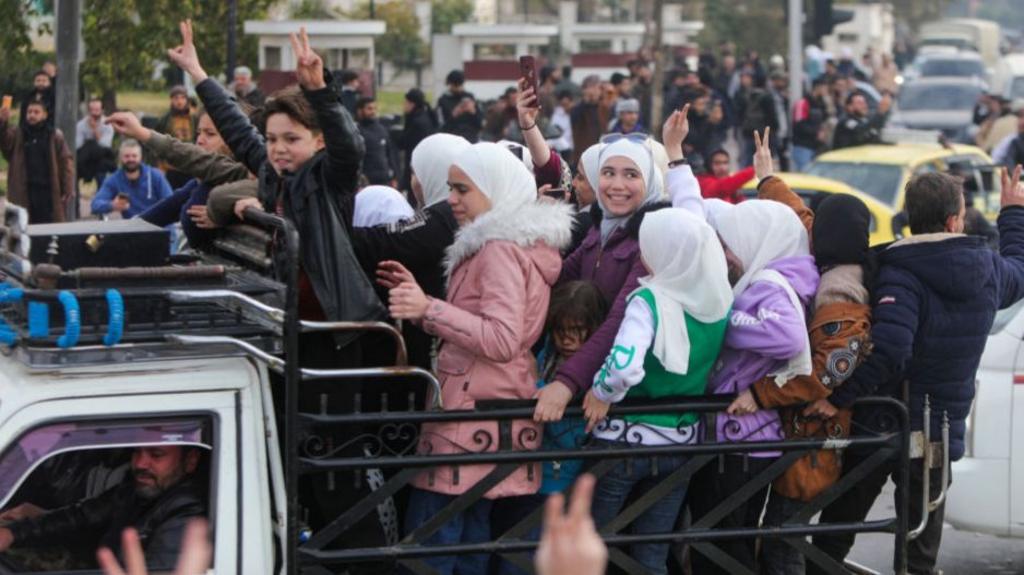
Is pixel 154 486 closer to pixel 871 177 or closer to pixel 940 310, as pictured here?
pixel 940 310

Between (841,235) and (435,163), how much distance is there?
1198 millimetres

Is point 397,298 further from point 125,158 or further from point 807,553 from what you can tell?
point 125,158

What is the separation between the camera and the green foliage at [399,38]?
39.9 metres

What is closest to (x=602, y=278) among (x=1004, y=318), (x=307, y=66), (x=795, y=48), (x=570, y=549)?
(x=307, y=66)

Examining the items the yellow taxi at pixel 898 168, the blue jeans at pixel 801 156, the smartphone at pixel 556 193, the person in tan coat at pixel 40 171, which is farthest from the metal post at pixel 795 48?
the smartphone at pixel 556 193

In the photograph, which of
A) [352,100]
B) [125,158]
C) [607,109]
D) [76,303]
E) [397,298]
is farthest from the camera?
[607,109]

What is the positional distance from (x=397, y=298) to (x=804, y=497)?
1.31 meters

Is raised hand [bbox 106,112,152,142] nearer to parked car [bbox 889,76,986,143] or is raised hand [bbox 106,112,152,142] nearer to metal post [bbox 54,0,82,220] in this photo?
metal post [bbox 54,0,82,220]

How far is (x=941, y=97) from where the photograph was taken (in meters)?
39.5

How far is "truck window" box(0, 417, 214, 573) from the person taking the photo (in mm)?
4414

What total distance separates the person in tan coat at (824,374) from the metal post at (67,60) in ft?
32.7

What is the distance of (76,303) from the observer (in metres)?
4.30

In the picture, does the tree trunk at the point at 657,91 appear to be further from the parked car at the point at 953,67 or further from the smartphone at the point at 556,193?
the parked car at the point at 953,67

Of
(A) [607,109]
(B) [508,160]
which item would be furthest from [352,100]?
(B) [508,160]
